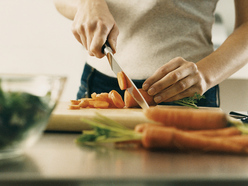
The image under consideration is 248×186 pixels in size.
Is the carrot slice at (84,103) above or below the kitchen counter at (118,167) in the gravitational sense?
above

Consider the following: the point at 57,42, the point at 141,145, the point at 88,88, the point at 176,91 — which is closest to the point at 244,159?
the point at 141,145

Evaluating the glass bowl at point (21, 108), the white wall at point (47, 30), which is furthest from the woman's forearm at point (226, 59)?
the white wall at point (47, 30)

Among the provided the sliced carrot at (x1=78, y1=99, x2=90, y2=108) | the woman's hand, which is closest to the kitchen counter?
the sliced carrot at (x1=78, y1=99, x2=90, y2=108)

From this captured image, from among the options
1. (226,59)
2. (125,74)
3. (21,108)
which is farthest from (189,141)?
(226,59)

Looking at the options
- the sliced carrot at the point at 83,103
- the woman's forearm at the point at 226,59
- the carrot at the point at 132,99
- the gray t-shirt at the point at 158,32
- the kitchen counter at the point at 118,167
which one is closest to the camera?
the kitchen counter at the point at 118,167

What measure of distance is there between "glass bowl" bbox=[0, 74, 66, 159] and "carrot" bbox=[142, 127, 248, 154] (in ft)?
0.69

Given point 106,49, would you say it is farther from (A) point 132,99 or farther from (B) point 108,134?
(B) point 108,134

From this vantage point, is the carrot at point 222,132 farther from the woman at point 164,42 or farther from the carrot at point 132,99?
the woman at point 164,42

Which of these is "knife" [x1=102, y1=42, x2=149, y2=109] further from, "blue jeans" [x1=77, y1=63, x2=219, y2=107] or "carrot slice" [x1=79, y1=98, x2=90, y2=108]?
"blue jeans" [x1=77, y1=63, x2=219, y2=107]

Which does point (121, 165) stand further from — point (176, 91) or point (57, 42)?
point (57, 42)

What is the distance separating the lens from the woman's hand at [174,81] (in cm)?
121

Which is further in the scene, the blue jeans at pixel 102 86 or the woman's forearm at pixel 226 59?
the blue jeans at pixel 102 86

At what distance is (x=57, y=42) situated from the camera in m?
3.67

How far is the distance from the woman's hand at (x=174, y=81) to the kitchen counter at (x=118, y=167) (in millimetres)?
675
